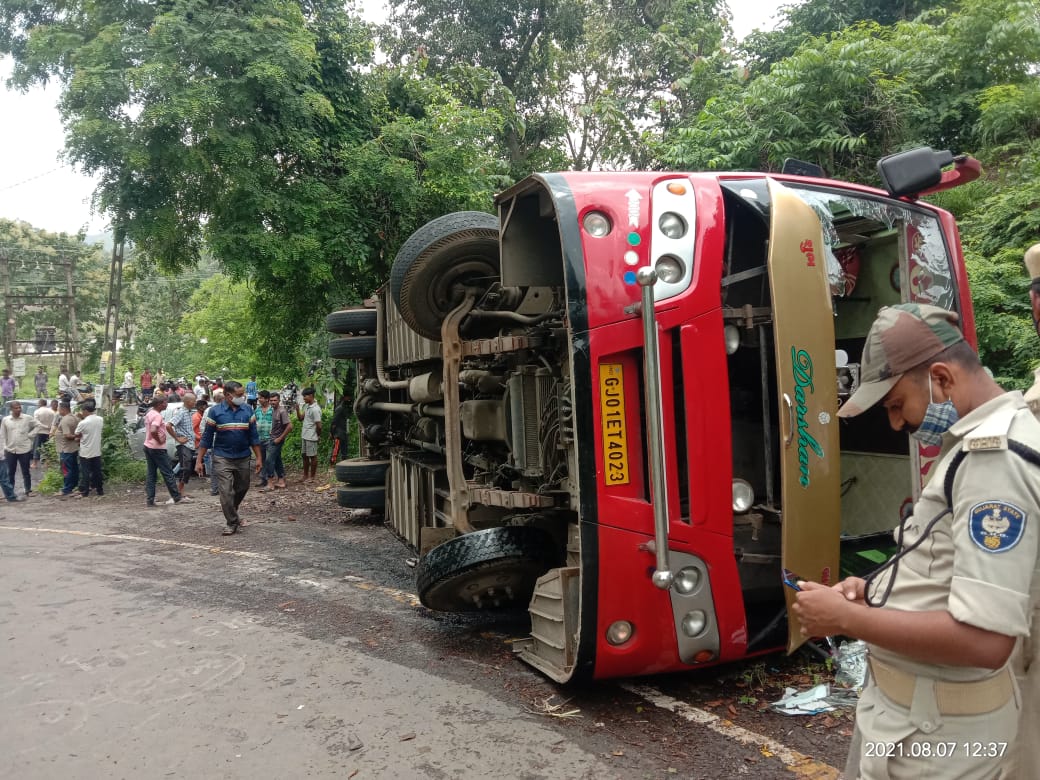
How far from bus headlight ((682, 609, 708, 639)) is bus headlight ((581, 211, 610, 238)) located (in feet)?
5.73

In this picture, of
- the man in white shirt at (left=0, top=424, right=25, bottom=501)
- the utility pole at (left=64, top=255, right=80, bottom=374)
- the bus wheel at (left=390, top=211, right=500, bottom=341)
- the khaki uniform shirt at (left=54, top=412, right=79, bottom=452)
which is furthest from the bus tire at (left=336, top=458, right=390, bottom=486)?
the utility pole at (left=64, top=255, right=80, bottom=374)

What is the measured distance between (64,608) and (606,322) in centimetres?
504

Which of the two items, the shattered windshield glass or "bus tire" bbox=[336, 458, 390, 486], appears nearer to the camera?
the shattered windshield glass

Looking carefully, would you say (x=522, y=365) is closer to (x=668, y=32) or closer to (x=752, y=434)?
(x=752, y=434)

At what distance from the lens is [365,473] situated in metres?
8.49

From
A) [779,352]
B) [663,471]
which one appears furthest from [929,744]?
[779,352]

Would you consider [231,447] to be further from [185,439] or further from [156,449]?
[185,439]

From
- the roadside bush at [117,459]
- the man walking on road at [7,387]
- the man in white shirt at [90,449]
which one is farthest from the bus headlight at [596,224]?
the man walking on road at [7,387]

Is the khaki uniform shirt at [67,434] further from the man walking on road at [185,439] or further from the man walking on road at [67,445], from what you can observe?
the man walking on road at [185,439]

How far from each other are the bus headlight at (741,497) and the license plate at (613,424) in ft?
1.73

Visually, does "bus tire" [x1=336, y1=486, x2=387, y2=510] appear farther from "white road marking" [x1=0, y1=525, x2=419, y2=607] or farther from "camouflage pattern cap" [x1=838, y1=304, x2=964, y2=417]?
"camouflage pattern cap" [x1=838, y1=304, x2=964, y2=417]

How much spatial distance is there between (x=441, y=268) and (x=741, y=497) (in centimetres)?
254

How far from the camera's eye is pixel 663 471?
328 cm

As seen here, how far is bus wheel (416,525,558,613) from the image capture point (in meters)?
4.12
